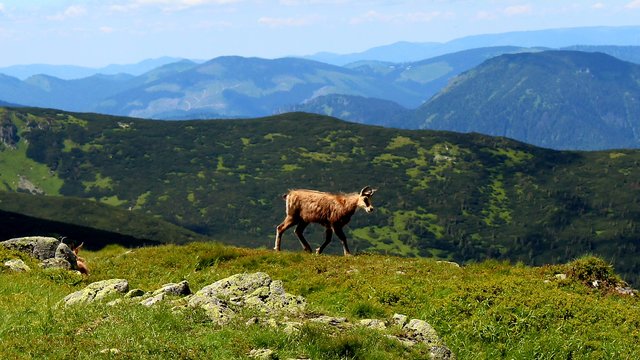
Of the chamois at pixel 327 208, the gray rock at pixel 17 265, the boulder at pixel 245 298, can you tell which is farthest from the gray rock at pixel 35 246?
the boulder at pixel 245 298

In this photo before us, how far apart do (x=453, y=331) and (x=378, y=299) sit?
3.20 m

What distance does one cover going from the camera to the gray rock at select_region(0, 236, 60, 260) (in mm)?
24625

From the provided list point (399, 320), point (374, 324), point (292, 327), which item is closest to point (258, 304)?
point (292, 327)

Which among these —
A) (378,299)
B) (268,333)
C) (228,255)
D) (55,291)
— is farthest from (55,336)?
(228,255)

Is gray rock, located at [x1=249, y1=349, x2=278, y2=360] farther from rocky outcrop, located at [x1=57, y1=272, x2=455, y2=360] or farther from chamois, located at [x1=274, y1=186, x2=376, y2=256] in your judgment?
chamois, located at [x1=274, y1=186, x2=376, y2=256]

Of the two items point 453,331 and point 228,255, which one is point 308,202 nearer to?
point 228,255

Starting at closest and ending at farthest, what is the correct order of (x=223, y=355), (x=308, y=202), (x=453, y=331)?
(x=223, y=355), (x=453, y=331), (x=308, y=202)

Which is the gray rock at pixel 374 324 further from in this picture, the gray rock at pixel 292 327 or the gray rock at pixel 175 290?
the gray rock at pixel 175 290

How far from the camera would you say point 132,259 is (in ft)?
83.8

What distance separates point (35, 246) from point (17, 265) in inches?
197

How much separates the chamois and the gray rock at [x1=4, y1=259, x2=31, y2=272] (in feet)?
37.6

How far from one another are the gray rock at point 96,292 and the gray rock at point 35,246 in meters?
10.1

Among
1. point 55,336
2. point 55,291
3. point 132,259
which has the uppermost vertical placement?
point 55,336

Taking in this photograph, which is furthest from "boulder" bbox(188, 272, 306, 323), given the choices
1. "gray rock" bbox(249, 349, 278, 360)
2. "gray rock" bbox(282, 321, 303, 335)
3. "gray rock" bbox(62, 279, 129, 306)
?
"gray rock" bbox(62, 279, 129, 306)
